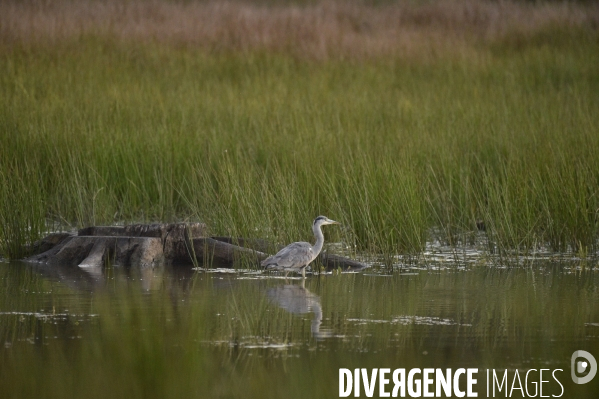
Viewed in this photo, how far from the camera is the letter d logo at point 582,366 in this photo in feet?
18.6

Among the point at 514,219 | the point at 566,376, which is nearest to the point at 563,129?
the point at 514,219

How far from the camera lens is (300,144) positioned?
12.1 meters

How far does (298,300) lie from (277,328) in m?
1.00

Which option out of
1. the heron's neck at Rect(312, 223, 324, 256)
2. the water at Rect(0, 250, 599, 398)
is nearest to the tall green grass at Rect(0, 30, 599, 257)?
the heron's neck at Rect(312, 223, 324, 256)

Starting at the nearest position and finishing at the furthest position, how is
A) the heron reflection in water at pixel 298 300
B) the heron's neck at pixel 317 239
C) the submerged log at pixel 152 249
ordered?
the heron reflection in water at pixel 298 300 < the heron's neck at pixel 317 239 < the submerged log at pixel 152 249

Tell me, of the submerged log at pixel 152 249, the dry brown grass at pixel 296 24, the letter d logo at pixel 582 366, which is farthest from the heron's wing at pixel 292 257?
the dry brown grass at pixel 296 24

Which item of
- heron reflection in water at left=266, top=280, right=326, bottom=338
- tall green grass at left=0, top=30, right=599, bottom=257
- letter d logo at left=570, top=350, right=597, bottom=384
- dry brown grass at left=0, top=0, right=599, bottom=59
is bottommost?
letter d logo at left=570, top=350, right=597, bottom=384

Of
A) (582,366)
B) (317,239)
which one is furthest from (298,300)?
(582,366)

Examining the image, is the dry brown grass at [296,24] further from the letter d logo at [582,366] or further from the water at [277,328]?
the letter d logo at [582,366]

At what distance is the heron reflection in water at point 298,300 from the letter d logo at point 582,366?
144 cm

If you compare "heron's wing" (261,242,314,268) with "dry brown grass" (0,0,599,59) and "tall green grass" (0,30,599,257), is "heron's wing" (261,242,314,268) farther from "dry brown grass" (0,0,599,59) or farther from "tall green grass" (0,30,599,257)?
"dry brown grass" (0,0,599,59)

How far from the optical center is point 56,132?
12.7 m

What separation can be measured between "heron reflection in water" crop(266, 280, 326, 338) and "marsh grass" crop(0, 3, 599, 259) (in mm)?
1391

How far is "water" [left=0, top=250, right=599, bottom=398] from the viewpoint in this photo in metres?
5.54
